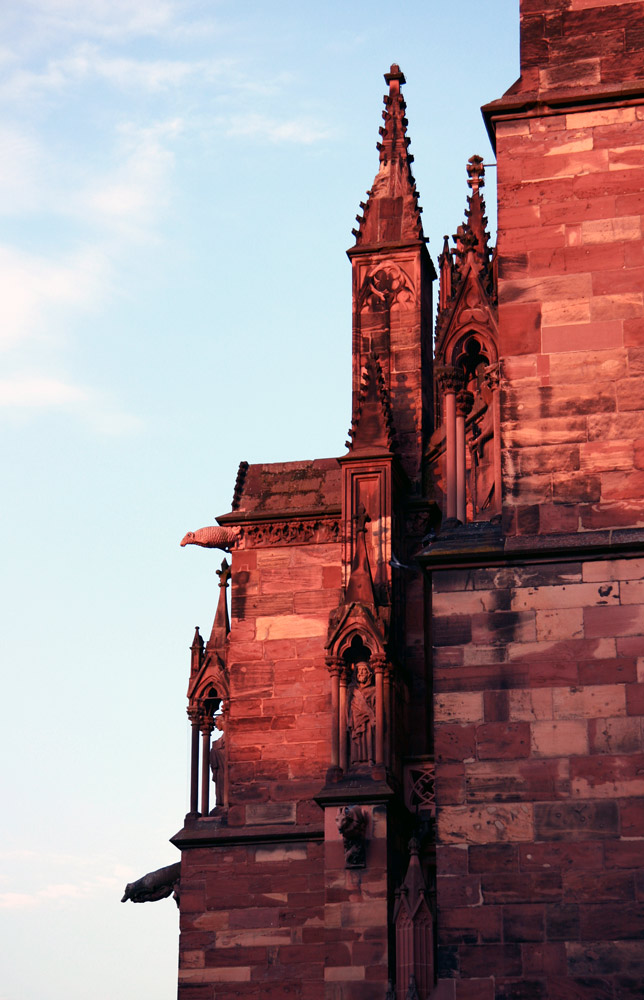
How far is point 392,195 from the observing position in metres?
25.5

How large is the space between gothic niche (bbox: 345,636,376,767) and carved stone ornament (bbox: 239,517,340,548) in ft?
8.69

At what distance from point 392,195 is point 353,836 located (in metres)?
10.0

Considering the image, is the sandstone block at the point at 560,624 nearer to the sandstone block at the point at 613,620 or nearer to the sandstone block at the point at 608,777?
the sandstone block at the point at 613,620

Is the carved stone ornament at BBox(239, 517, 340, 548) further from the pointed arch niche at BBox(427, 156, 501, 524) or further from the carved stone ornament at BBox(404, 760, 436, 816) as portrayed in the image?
the carved stone ornament at BBox(404, 760, 436, 816)

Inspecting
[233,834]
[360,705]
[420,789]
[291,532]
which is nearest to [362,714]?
[360,705]

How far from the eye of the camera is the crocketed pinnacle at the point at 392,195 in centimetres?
2509

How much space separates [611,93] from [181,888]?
12403 mm

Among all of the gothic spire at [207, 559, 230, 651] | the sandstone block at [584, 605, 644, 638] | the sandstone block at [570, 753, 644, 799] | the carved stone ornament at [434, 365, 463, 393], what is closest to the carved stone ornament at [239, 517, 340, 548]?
the gothic spire at [207, 559, 230, 651]

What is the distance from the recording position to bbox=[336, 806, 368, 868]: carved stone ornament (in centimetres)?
2000

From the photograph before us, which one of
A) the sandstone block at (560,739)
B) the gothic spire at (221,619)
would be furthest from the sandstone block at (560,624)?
the gothic spire at (221,619)

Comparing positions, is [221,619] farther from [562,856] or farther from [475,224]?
[562,856]

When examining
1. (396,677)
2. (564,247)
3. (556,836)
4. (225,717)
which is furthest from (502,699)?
(225,717)

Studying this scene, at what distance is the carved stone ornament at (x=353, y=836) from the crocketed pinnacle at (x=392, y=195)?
880cm

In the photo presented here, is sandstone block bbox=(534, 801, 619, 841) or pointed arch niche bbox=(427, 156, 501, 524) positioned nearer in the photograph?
sandstone block bbox=(534, 801, 619, 841)
